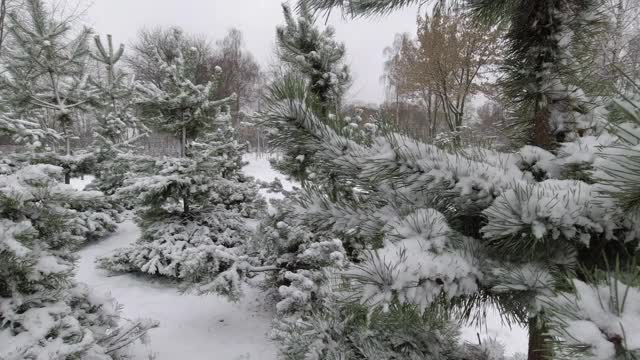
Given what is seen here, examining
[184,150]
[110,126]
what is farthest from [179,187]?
[110,126]

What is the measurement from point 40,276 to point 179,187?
2.89 meters

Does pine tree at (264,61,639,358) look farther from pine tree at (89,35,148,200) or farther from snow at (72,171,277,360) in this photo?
pine tree at (89,35,148,200)

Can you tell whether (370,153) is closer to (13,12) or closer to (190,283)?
(190,283)

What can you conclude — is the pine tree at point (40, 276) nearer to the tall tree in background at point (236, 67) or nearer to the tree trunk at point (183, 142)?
the tree trunk at point (183, 142)

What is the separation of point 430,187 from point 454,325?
80.4 inches

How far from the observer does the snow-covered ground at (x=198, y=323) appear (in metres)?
3.41

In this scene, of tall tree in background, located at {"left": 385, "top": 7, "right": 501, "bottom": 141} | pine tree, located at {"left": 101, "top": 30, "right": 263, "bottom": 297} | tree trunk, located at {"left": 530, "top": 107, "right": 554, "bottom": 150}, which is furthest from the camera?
tall tree in background, located at {"left": 385, "top": 7, "right": 501, "bottom": 141}

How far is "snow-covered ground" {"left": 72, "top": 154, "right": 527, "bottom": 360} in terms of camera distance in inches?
134

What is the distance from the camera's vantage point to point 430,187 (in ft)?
2.95

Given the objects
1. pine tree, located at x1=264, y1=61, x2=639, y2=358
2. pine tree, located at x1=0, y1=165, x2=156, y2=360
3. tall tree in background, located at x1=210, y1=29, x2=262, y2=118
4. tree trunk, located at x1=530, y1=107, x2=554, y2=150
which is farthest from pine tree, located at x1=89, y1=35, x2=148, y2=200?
tall tree in background, located at x1=210, y1=29, x2=262, y2=118

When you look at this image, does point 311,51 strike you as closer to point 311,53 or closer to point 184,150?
point 311,53

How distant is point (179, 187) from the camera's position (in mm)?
5039

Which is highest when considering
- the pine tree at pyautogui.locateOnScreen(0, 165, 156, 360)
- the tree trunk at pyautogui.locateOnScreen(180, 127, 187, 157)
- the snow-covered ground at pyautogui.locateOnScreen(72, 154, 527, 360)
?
the tree trunk at pyautogui.locateOnScreen(180, 127, 187, 157)

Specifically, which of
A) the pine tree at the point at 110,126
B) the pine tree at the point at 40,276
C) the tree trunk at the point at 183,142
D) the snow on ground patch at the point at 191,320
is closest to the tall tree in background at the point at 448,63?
the tree trunk at the point at 183,142
